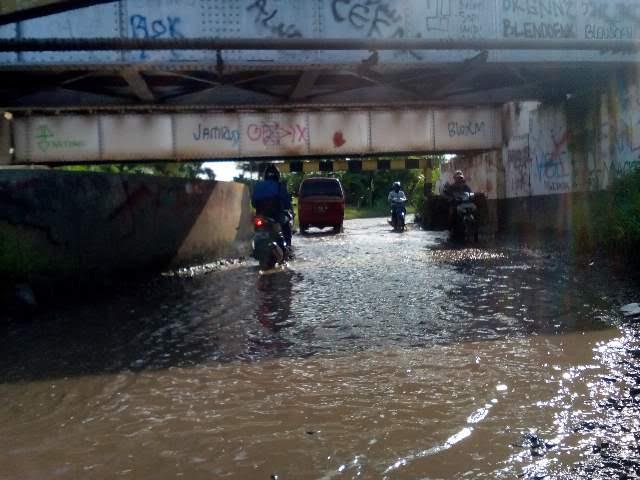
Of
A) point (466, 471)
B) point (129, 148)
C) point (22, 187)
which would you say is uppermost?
point (129, 148)

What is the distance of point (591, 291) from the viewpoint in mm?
6816

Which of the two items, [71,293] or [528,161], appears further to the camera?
[528,161]

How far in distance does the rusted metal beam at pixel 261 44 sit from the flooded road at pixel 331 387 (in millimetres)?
2614

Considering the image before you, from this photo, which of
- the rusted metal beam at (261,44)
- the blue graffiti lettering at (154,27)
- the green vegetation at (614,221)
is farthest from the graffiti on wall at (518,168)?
the blue graffiti lettering at (154,27)

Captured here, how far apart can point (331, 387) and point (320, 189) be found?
19.7m

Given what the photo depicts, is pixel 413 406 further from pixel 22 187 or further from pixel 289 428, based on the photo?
pixel 22 187

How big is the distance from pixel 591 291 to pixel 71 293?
5.94 meters

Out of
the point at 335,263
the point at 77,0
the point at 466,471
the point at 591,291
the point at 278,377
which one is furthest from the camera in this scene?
the point at 335,263

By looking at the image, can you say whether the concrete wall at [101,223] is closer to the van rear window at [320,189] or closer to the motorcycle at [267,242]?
the motorcycle at [267,242]

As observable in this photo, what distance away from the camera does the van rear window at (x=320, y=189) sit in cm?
2322

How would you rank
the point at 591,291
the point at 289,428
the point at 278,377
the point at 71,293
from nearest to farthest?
the point at 289,428 → the point at 278,377 → the point at 591,291 → the point at 71,293

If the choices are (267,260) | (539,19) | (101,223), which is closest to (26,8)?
(101,223)

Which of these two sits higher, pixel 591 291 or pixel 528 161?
pixel 528 161

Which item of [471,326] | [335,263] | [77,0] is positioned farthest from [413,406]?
[335,263]
